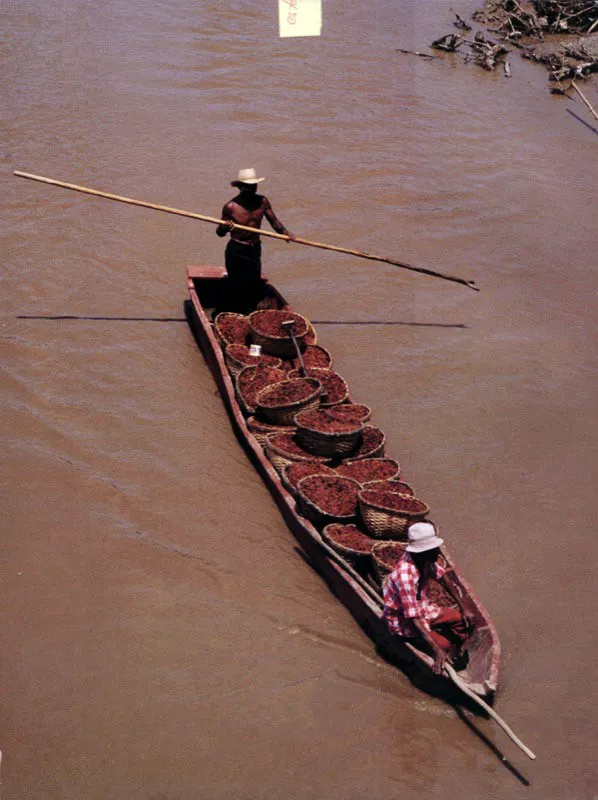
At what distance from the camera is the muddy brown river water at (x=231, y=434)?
539cm

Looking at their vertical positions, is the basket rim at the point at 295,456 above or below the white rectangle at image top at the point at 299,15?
below

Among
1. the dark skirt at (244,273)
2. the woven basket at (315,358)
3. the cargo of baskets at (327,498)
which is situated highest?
the dark skirt at (244,273)

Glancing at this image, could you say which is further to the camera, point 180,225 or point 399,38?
point 399,38

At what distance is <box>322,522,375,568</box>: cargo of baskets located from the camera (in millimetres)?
5969

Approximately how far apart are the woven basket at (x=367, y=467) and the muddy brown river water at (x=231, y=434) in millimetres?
620

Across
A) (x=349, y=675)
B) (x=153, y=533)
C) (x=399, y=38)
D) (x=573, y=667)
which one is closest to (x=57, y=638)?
(x=153, y=533)

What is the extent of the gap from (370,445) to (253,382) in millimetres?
1182

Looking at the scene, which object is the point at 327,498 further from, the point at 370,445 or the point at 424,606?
the point at 424,606

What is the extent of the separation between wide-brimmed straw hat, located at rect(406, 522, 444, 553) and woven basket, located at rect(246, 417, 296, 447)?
79.7 inches

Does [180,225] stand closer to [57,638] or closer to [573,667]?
[57,638]

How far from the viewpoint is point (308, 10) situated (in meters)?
9.32

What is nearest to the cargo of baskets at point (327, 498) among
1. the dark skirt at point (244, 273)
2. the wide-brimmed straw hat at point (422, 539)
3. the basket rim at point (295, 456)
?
the basket rim at point (295, 456)

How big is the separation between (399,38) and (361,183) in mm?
A: 6109

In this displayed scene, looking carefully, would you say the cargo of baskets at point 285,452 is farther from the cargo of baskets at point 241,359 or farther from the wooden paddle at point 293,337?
the cargo of baskets at point 241,359
